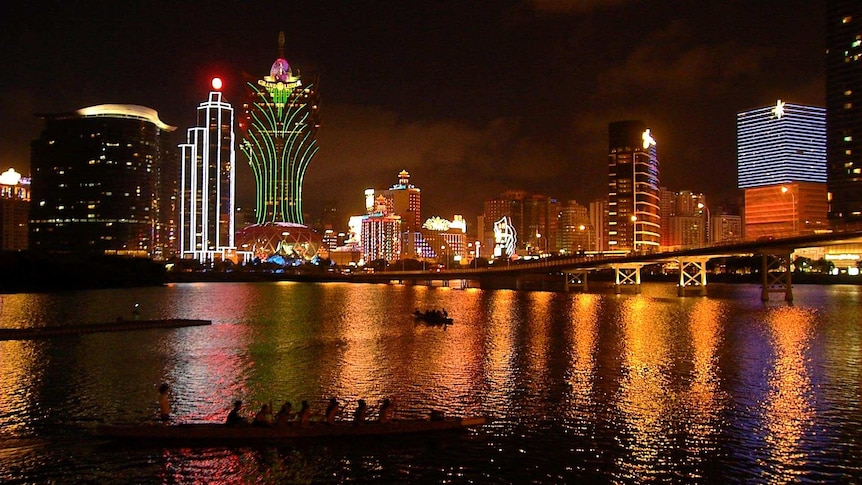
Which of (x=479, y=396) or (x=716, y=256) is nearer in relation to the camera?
(x=479, y=396)

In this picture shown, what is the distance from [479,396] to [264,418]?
12.7 metres

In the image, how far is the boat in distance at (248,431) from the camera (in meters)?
27.7

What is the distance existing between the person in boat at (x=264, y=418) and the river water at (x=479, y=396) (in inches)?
52.8

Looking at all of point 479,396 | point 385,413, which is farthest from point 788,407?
point 385,413

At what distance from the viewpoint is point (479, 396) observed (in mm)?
36688

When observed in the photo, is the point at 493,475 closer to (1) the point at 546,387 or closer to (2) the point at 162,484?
(2) the point at 162,484

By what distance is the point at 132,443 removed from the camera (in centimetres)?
2762

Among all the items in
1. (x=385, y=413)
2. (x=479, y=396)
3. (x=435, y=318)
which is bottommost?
(x=479, y=396)

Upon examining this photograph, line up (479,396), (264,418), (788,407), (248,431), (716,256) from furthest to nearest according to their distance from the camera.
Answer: (716,256) → (479,396) → (788,407) → (264,418) → (248,431)

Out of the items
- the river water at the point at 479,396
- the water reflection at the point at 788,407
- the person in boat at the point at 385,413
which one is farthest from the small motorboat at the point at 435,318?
the person in boat at the point at 385,413

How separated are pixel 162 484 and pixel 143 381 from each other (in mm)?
18099

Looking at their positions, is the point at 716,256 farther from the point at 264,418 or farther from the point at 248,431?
the point at 248,431

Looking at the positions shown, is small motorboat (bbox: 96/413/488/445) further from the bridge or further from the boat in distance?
the bridge

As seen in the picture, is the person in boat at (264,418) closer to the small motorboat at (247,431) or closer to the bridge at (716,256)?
the small motorboat at (247,431)
